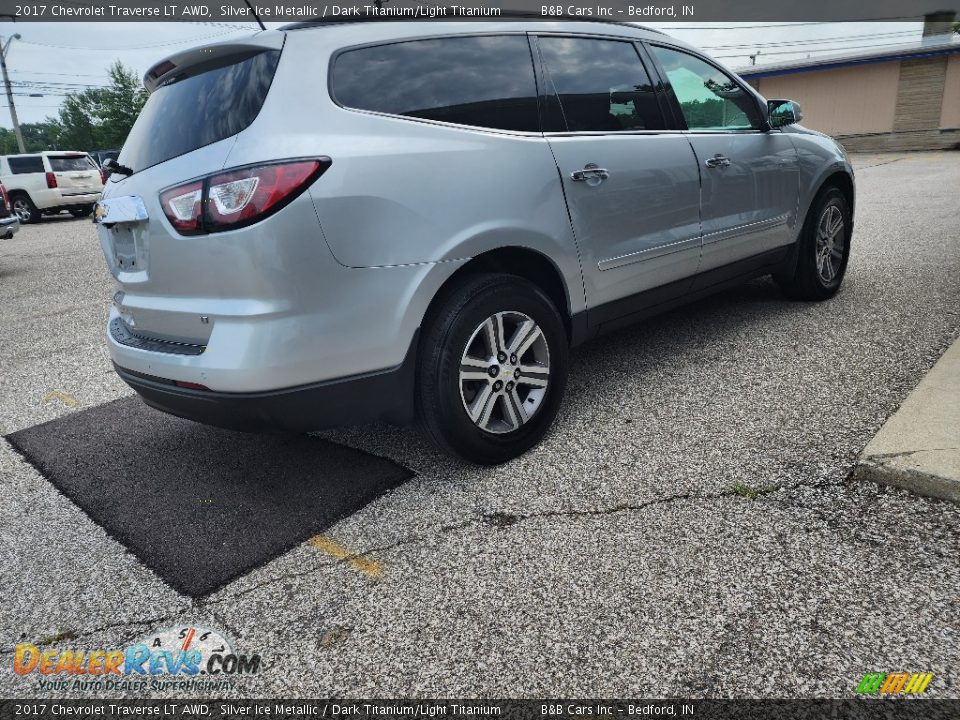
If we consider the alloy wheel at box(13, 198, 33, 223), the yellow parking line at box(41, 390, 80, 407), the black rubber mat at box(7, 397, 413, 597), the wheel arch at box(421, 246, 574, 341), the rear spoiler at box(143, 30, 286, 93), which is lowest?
the alloy wheel at box(13, 198, 33, 223)

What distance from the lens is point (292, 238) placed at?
2.35 metres

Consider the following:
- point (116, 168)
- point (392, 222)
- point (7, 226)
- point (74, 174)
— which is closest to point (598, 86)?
point (392, 222)

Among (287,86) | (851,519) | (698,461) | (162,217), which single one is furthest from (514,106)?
(851,519)

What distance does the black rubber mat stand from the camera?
8.47 feet

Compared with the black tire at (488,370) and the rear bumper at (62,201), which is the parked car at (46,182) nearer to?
the rear bumper at (62,201)

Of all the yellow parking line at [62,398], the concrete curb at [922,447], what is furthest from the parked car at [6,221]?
the concrete curb at [922,447]

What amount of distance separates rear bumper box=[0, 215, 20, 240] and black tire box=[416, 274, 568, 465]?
32.7 ft

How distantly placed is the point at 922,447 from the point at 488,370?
1.77 m

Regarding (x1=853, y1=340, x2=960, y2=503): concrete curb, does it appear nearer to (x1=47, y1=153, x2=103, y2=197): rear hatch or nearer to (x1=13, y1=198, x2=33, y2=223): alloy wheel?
(x1=47, y1=153, x2=103, y2=197): rear hatch

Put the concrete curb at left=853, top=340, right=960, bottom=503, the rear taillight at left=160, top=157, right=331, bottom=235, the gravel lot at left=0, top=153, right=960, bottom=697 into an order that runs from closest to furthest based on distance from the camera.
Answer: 1. the gravel lot at left=0, top=153, right=960, bottom=697
2. the rear taillight at left=160, top=157, right=331, bottom=235
3. the concrete curb at left=853, top=340, right=960, bottom=503

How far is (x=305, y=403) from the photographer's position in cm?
252

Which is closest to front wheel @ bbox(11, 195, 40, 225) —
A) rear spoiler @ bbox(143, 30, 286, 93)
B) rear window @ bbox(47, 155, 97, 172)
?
rear window @ bbox(47, 155, 97, 172)

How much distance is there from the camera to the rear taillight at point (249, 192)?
234cm

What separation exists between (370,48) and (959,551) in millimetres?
2729
